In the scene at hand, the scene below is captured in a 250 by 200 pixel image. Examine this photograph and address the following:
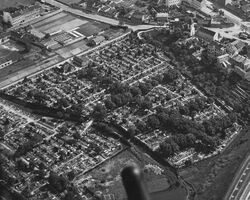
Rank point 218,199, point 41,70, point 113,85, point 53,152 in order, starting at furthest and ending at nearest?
point 41,70 < point 113,85 < point 53,152 < point 218,199

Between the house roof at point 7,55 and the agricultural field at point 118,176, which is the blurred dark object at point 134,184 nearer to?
the agricultural field at point 118,176

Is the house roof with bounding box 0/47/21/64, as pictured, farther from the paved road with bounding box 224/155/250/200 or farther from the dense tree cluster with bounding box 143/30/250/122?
the paved road with bounding box 224/155/250/200

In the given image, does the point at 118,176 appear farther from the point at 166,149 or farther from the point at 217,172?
the point at 217,172

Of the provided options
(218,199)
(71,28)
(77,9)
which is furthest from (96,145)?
(77,9)

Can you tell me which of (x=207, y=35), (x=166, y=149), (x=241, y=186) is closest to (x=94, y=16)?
(x=207, y=35)

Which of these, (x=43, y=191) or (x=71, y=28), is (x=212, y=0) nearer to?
(x=71, y=28)

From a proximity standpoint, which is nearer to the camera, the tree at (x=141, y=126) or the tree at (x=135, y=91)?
the tree at (x=141, y=126)

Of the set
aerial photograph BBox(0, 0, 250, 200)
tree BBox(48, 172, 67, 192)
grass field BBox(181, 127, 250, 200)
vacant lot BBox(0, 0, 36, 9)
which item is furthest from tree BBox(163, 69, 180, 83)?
vacant lot BBox(0, 0, 36, 9)

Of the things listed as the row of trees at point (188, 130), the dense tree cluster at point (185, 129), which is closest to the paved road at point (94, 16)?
the dense tree cluster at point (185, 129)
